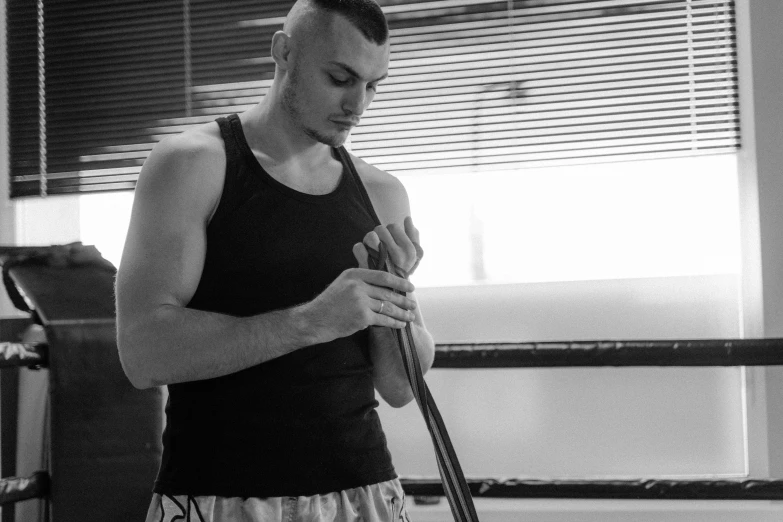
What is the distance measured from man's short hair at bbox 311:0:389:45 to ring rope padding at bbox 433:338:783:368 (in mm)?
886

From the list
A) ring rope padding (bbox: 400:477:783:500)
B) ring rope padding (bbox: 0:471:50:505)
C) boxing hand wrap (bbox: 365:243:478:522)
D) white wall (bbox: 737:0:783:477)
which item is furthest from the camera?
white wall (bbox: 737:0:783:477)

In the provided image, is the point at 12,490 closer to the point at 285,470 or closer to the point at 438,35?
the point at 285,470

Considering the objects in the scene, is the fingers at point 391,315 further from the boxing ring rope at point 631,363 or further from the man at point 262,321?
the boxing ring rope at point 631,363

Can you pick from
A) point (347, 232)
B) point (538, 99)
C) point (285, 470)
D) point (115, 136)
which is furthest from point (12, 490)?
point (538, 99)

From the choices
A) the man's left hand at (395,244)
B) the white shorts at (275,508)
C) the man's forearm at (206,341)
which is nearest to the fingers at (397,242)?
the man's left hand at (395,244)

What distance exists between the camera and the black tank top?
42.4 inches

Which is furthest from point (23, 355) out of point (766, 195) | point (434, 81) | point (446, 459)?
point (766, 195)

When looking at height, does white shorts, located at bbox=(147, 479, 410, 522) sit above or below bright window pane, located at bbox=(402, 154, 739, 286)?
below

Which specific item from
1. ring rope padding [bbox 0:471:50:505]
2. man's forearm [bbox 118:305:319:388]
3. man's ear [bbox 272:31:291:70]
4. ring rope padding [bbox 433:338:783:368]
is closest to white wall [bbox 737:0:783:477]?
ring rope padding [bbox 433:338:783:368]

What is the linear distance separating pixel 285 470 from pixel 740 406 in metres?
1.70

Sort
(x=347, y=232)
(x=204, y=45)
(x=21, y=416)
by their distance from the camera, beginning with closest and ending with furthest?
1. (x=347, y=232)
2. (x=21, y=416)
3. (x=204, y=45)

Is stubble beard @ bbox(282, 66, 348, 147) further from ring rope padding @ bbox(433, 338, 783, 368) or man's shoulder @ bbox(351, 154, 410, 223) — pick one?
ring rope padding @ bbox(433, 338, 783, 368)

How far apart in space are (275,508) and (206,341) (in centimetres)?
24

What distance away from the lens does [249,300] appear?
3.62 feet
